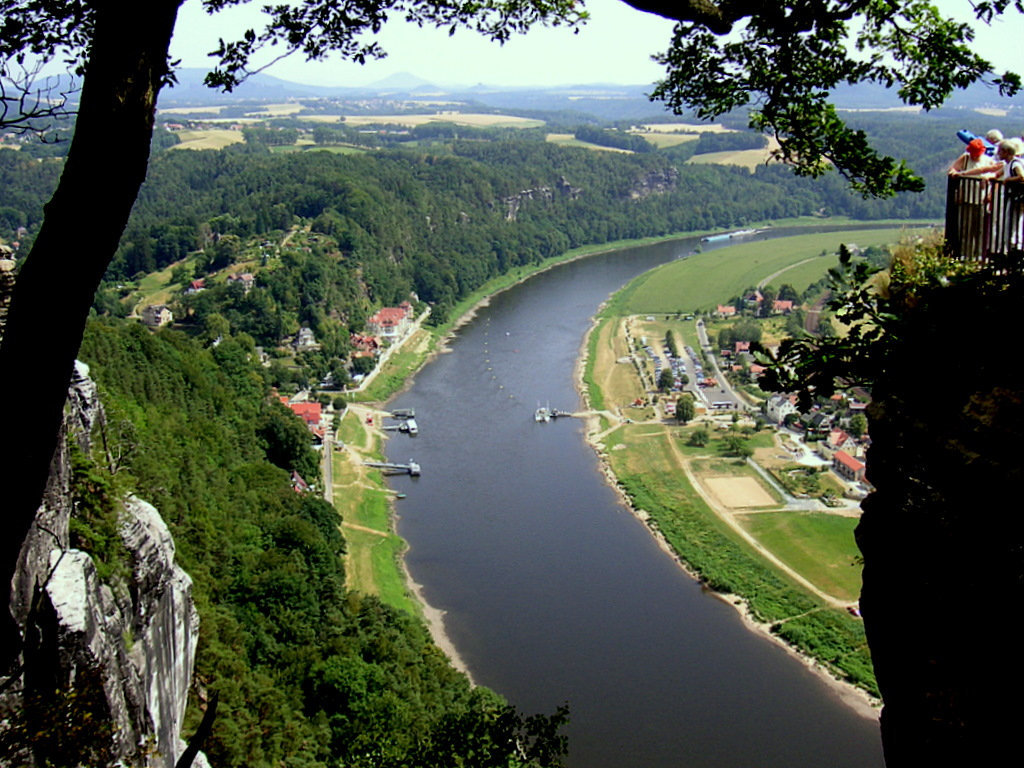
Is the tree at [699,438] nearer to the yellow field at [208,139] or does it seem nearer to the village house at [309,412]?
the village house at [309,412]

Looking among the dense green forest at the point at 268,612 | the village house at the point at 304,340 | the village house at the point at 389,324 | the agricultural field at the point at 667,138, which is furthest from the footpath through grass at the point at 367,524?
the agricultural field at the point at 667,138

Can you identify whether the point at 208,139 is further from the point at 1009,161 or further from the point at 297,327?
the point at 1009,161

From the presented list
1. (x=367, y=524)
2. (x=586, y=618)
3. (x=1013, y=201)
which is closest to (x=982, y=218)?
(x=1013, y=201)

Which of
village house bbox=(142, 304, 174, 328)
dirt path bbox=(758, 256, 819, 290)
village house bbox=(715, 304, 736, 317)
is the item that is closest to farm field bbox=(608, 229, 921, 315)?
dirt path bbox=(758, 256, 819, 290)

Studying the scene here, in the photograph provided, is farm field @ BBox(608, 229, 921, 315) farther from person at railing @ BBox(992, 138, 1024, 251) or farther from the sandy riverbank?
person at railing @ BBox(992, 138, 1024, 251)

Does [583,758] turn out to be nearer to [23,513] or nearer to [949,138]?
[23,513]

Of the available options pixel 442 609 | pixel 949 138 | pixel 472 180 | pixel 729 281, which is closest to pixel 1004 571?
pixel 442 609
